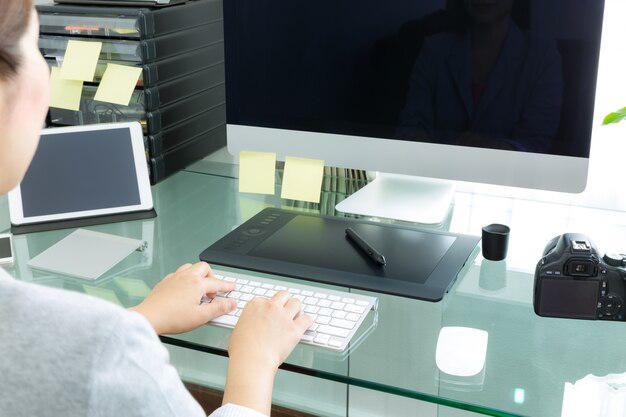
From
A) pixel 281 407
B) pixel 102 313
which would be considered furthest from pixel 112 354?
pixel 281 407

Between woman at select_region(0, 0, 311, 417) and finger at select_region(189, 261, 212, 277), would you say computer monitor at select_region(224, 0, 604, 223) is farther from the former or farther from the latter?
woman at select_region(0, 0, 311, 417)

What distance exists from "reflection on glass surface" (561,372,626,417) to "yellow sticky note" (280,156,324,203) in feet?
1.87

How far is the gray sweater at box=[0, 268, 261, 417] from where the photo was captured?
0.47 metres

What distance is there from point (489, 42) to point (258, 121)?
42 centimetres

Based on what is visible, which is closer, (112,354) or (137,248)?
(112,354)

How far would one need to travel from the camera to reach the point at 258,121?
1257 mm

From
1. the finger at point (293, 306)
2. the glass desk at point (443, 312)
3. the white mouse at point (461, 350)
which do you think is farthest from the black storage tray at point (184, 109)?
the white mouse at point (461, 350)

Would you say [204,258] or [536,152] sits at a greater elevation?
[536,152]

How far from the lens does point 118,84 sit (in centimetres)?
133

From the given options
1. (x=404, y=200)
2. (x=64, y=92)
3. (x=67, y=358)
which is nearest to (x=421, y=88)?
(x=404, y=200)

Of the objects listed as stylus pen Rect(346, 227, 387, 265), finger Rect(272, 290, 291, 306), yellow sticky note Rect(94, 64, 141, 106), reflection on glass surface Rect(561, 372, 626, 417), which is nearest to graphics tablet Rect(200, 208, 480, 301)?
stylus pen Rect(346, 227, 387, 265)

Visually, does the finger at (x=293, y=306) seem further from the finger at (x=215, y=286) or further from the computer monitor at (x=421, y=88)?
the computer monitor at (x=421, y=88)

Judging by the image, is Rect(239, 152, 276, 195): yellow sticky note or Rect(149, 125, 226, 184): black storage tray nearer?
Rect(239, 152, 276, 195): yellow sticky note

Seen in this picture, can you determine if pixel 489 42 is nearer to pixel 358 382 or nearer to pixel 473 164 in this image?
pixel 473 164
